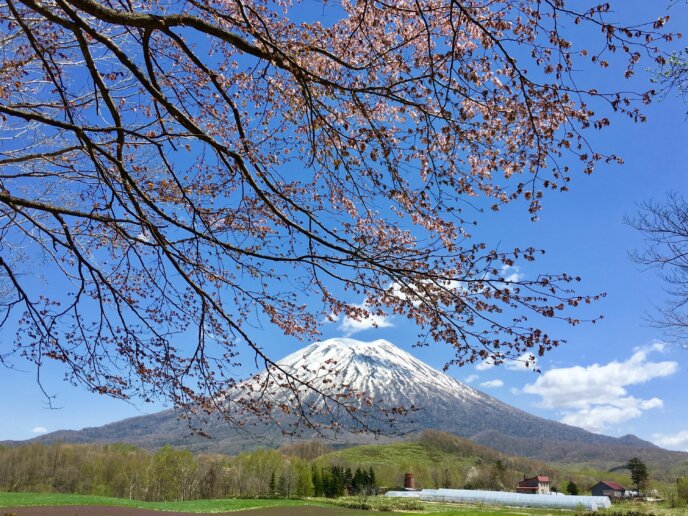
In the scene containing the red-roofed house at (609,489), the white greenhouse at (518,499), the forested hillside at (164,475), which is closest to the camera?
the white greenhouse at (518,499)

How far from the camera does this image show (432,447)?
401 ft

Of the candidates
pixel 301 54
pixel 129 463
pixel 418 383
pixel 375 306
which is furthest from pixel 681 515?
pixel 418 383

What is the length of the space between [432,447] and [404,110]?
425 feet

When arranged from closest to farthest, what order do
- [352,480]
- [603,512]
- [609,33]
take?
A: [609,33] → [603,512] → [352,480]

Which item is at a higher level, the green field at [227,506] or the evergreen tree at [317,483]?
the green field at [227,506]

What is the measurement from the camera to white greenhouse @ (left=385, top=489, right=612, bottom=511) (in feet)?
129

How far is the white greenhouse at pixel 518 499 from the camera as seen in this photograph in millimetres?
39469

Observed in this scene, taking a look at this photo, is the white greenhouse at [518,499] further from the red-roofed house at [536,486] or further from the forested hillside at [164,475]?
the red-roofed house at [536,486]

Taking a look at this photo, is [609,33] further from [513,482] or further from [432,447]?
[432,447]

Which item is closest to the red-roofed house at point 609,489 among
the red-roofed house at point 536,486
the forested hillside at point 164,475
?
the red-roofed house at point 536,486

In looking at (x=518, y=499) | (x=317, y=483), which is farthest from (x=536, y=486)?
(x=317, y=483)

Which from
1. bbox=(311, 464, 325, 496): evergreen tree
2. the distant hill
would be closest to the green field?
bbox=(311, 464, 325, 496): evergreen tree

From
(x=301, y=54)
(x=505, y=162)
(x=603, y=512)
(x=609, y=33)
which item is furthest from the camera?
(x=603, y=512)

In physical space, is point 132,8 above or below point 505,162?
above
